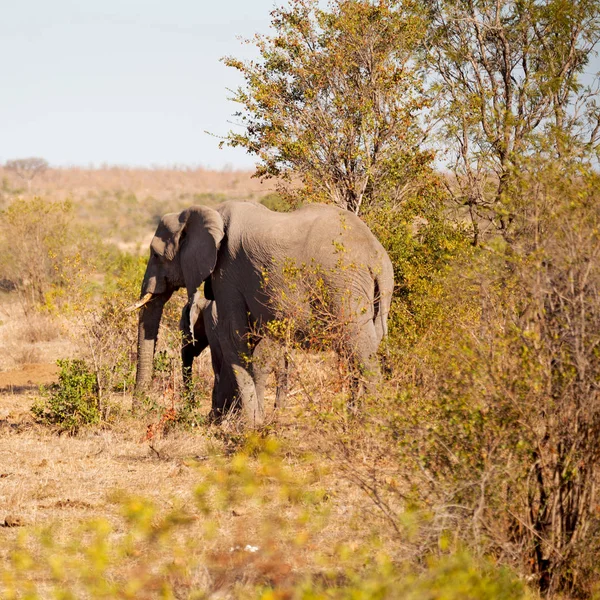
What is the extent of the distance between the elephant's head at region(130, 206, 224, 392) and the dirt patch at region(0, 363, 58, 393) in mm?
2889

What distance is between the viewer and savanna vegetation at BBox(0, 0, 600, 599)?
495 cm

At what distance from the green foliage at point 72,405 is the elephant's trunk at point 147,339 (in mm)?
980

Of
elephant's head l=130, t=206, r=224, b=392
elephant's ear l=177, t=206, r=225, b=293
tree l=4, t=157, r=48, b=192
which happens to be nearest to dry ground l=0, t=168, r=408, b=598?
elephant's head l=130, t=206, r=224, b=392

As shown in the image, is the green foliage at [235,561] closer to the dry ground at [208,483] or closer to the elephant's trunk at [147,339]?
the dry ground at [208,483]

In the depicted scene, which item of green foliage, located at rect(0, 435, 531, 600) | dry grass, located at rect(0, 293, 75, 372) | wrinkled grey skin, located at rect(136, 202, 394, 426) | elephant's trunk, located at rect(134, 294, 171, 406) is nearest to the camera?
green foliage, located at rect(0, 435, 531, 600)

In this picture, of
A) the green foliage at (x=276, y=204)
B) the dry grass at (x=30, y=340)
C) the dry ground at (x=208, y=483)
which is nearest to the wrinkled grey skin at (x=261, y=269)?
the dry ground at (x=208, y=483)

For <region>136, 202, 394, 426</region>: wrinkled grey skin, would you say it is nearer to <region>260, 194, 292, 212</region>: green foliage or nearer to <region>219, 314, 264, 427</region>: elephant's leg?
<region>219, 314, 264, 427</region>: elephant's leg

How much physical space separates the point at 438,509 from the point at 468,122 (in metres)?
10.3

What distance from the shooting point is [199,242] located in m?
10.9

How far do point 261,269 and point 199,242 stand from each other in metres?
1.15

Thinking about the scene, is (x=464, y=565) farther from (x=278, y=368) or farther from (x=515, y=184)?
(x=278, y=368)

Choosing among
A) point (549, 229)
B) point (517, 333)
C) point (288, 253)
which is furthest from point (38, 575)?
point (288, 253)

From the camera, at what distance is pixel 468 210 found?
14.3m

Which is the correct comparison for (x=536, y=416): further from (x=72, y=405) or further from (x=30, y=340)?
(x=30, y=340)
